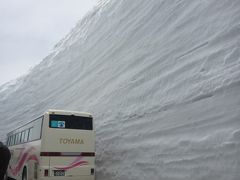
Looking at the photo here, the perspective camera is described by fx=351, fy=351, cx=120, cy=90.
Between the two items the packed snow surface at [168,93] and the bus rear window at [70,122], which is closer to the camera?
the packed snow surface at [168,93]

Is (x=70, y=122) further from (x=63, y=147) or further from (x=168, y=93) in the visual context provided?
(x=168, y=93)

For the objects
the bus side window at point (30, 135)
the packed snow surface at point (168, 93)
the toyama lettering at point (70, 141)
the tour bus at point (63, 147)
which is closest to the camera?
the packed snow surface at point (168, 93)

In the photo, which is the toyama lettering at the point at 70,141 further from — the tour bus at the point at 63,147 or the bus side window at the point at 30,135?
the bus side window at the point at 30,135

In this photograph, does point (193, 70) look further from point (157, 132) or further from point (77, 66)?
point (77, 66)

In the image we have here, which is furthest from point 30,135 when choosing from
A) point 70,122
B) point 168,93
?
point 168,93

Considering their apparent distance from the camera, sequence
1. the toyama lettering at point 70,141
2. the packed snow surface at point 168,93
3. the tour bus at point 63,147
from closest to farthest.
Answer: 1. the packed snow surface at point 168,93
2. the tour bus at point 63,147
3. the toyama lettering at point 70,141

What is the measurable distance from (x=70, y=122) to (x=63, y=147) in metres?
0.91

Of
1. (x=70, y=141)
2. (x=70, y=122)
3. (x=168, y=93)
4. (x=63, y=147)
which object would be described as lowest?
(x=63, y=147)

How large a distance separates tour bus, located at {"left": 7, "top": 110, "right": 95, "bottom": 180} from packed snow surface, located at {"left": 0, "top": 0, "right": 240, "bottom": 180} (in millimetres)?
1374

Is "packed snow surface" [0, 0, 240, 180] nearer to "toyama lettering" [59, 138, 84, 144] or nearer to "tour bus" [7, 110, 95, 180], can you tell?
"tour bus" [7, 110, 95, 180]

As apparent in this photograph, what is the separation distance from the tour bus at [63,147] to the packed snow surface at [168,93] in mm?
1374

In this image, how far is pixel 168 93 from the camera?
38.6 feet

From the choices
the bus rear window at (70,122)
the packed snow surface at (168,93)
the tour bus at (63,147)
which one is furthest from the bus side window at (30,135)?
the packed snow surface at (168,93)

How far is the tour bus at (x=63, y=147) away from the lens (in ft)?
38.5
